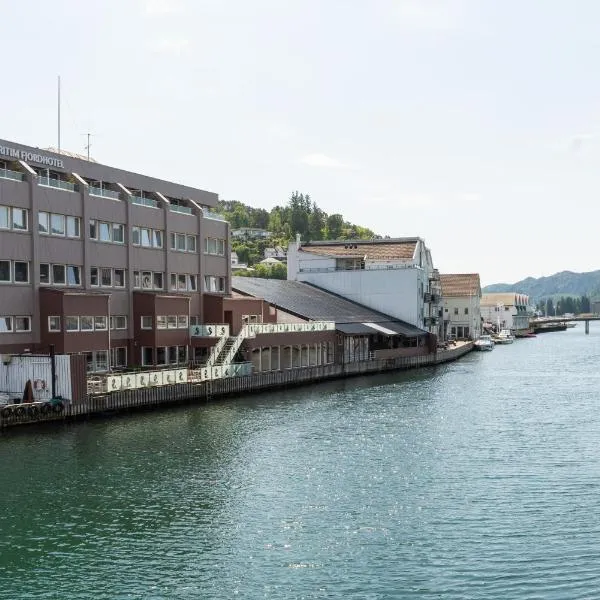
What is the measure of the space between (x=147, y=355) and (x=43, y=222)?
16699 mm

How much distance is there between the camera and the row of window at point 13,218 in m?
59.5

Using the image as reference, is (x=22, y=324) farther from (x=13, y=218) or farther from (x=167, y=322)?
(x=167, y=322)

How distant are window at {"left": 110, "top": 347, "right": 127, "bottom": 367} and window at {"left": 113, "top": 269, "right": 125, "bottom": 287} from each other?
5.72m

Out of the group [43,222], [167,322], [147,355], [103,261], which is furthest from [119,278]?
[43,222]

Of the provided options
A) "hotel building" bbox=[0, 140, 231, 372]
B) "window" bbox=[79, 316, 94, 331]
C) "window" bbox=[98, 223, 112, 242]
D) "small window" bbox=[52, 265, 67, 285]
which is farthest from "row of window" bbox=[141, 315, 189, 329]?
"small window" bbox=[52, 265, 67, 285]

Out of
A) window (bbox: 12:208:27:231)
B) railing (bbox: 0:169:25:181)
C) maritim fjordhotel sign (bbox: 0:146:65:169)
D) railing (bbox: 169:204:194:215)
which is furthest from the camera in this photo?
railing (bbox: 169:204:194:215)

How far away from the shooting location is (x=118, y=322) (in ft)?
234

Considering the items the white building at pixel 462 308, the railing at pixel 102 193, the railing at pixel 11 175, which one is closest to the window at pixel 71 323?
the railing at pixel 11 175

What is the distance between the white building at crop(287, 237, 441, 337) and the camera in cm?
12375

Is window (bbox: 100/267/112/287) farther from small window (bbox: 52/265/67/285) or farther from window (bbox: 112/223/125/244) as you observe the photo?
small window (bbox: 52/265/67/285)

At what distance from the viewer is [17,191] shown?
2371 inches

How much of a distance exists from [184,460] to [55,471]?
22.9 ft

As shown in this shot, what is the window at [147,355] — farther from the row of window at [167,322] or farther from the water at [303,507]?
the water at [303,507]

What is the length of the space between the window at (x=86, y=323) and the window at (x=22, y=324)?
3.95m
